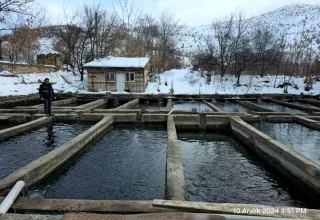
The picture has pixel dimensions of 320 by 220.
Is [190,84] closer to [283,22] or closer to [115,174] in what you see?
[115,174]

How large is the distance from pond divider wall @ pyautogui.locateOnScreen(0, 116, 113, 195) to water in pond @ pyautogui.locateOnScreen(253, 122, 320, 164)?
701cm

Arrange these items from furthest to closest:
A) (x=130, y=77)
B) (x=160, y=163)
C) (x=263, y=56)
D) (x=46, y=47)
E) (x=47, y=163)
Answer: (x=46, y=47)
(x=263, y=56)
(x=130, y=77)
(x=160, y=163)
(x=47, y=163)

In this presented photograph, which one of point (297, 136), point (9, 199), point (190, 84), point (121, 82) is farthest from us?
point (190, 84)

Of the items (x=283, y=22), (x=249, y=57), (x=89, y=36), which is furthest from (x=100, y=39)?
(x=283, y=22)

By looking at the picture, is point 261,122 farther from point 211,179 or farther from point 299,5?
point 299,5

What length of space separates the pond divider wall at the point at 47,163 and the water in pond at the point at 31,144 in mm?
974

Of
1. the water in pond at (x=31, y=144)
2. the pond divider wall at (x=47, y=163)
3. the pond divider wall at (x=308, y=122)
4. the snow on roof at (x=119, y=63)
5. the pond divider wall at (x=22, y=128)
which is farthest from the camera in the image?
the snow on roof at (x=119, y=63)

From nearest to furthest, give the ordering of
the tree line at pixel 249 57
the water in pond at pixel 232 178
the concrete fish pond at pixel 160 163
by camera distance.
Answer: the concrete fish pond at pixel 160 163
the water in pond at pixel 232 178
the tree line at pixel 249 57

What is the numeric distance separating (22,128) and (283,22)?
104 metres

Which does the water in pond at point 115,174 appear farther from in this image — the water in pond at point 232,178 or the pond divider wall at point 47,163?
the water in pond at point 232,178

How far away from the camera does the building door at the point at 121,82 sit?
80.3 ft

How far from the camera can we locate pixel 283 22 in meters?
91.0

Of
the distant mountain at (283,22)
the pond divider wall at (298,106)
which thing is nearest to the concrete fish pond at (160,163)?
the pond divider wall at (298,106)

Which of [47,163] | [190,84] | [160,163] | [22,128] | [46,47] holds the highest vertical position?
[46,47]
